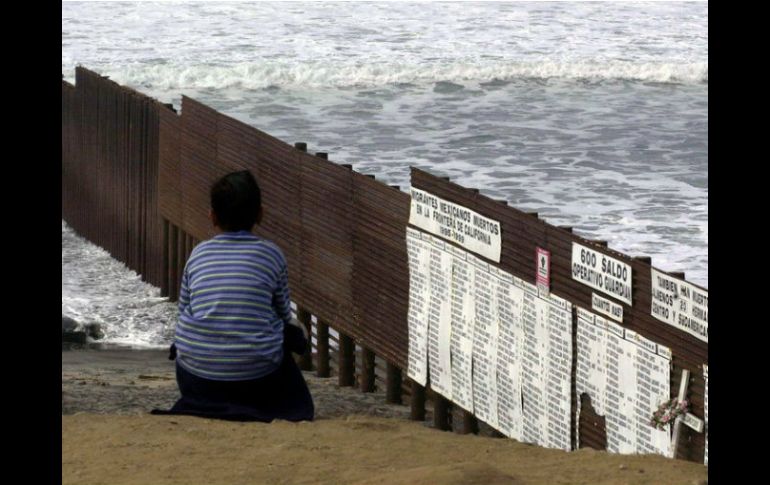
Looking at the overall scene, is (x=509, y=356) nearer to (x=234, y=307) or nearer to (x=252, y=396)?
(x=252, y=396)

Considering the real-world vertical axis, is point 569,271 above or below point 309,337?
above

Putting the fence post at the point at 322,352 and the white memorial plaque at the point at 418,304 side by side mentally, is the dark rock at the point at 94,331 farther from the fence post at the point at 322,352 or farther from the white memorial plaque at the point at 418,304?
the white memorial plaque at the point at 418,304

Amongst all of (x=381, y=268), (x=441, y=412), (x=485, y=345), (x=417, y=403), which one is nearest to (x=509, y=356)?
(x=485, y=345)

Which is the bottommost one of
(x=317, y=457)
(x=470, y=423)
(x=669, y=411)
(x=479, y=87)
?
(x=470, y=423)

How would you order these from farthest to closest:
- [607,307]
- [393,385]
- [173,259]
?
[173,259]
[393,385]
[607,307]

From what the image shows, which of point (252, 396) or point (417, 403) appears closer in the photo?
point (252, 396)

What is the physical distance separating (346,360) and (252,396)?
16.4 ft

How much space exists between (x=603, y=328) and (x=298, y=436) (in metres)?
2.09

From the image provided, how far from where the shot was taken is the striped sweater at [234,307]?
6.55m

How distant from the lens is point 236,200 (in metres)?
6.55

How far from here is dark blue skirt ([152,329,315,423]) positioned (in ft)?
22.2

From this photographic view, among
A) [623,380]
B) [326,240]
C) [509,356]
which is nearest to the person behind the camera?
[623,380]

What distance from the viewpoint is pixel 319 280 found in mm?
11930
